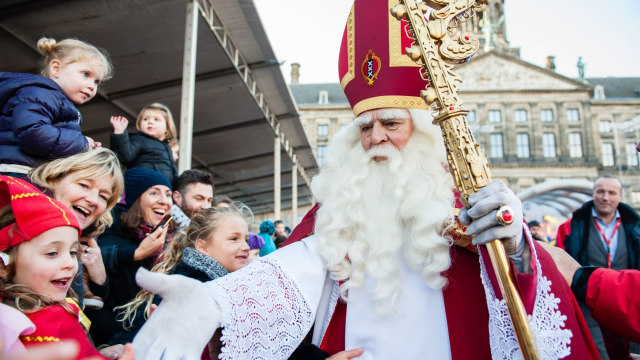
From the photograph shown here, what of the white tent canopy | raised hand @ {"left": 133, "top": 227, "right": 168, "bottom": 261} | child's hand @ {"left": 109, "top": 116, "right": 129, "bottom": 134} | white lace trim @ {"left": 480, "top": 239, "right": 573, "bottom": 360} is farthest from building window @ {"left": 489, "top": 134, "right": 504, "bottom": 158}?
white lace trim @ {"left": 480, "top": 239, "right": 573, "bottom": 360}

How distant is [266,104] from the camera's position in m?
9.80

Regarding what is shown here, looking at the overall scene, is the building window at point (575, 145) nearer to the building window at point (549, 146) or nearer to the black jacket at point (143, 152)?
the building window at point (549, 146)

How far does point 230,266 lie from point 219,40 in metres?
4.64

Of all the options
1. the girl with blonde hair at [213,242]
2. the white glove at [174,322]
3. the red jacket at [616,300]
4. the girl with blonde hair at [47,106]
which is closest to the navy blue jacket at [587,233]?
the red jacket at [616,300]

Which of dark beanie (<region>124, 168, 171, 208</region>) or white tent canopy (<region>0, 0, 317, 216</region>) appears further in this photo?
white tent canopy (<region>0, 0, 317, 216</region>)

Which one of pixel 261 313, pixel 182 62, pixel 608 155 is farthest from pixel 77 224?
pixel 608 155

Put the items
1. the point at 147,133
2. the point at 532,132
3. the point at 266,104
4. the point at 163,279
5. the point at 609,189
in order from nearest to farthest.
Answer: the point at 163,279 → the point at 147,133 → the point at 609,189 → the point at 266,104 → the point at 532,132

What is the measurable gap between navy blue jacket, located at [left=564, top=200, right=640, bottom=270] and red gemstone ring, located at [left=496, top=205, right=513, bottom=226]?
369 cm

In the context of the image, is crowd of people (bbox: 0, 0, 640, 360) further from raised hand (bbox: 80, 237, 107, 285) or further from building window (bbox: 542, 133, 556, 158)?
building window (bbox: 542, 133, 556, 158)

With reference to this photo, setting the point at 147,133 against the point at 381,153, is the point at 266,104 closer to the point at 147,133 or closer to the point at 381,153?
the point at 147,133

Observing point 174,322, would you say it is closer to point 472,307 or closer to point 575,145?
point 472,307

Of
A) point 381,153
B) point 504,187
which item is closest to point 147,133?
point 381,153

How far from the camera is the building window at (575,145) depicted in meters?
45.5

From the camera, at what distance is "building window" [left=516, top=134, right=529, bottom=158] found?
45.6 m
